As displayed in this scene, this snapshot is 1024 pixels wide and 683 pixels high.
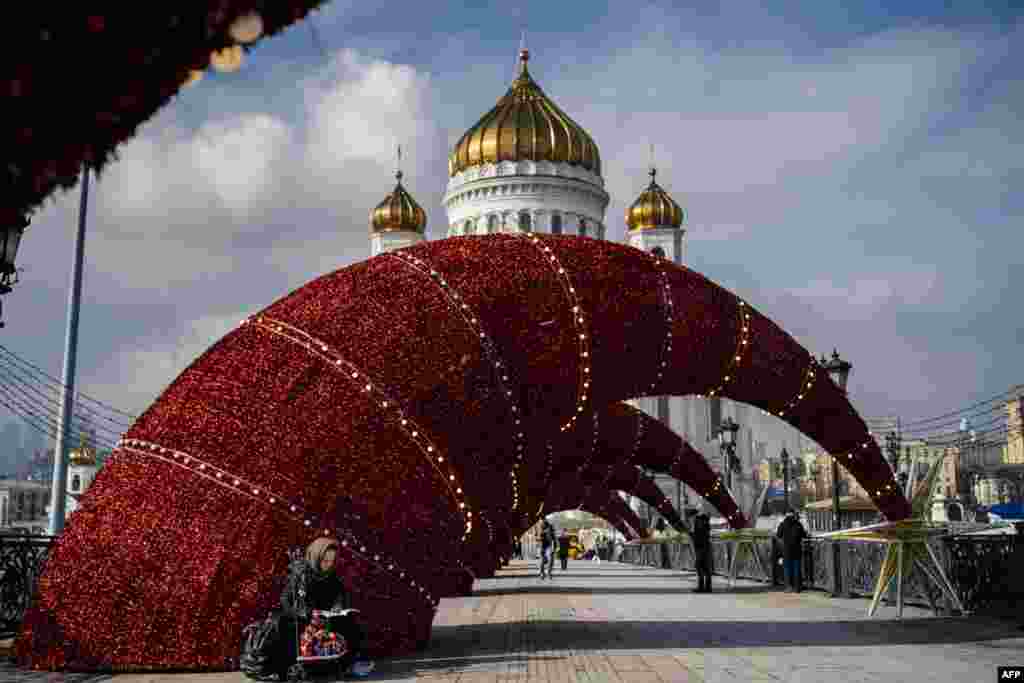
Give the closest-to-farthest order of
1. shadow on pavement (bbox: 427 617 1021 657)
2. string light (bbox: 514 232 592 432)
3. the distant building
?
string light (bbox: 514 232 592 432) < shadow on pavement (bbox: 427 617 1021 657) < the distant building

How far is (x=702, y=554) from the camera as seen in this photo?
1972cm

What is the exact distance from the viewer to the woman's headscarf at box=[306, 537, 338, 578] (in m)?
8.27

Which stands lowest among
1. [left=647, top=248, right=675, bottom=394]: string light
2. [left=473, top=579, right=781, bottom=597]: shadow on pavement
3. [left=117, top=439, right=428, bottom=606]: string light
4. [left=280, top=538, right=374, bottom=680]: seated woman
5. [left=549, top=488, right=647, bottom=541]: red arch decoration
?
[left=473, top=579, right=781, bottom=597]: shadow on pavement

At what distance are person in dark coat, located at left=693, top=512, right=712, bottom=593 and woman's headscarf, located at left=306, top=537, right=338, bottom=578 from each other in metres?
12.3

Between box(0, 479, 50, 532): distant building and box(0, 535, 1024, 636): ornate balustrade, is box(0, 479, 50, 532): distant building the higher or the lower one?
the higher one

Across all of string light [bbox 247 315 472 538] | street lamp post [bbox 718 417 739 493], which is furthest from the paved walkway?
street lamp post [bbox 718 417 739 493]

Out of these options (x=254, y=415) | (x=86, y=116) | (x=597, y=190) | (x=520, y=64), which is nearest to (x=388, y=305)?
(x=254, y=415)

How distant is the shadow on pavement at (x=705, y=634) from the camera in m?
10.3

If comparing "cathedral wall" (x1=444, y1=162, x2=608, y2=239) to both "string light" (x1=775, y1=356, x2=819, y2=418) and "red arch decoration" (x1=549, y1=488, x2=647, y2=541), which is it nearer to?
"red arch decoration" (x1=549, y1=488, x2=647, y2=541)

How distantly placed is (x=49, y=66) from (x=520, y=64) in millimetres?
74140

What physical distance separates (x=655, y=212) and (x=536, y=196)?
33.3 feet

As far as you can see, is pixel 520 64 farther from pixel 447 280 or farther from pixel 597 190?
Answer: pixel 447 280

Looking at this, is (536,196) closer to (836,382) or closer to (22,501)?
(836,382)

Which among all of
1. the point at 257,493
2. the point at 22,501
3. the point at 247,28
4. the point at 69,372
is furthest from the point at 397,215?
the point at 22,501
